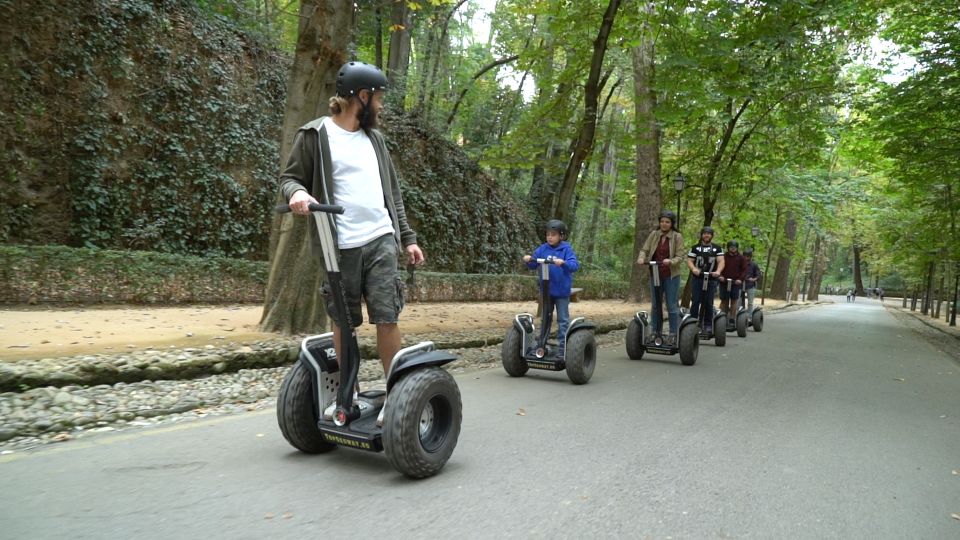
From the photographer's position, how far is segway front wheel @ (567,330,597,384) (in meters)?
6.87

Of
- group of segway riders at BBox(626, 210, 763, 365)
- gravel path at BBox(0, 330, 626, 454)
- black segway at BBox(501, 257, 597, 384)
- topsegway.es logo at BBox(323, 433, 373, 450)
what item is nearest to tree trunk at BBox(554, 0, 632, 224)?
group of segway riders at BBox(626, 210, 763, 365)

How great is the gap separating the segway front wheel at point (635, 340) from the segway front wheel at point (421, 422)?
610 centimetres

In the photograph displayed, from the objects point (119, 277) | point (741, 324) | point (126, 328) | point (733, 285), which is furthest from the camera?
point (733, 285)

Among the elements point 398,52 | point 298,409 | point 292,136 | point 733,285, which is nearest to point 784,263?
point 733,285

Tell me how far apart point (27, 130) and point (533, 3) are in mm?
13223

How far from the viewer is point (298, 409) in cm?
363

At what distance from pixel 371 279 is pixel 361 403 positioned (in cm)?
76

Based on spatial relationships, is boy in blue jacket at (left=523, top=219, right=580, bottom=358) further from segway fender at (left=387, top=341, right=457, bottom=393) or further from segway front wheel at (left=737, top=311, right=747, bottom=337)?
segway front wheel at (left=737, top=311, right=747, bottom=337)

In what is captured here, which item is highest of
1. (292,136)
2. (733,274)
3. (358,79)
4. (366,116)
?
(292,136)

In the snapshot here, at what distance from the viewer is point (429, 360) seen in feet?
11.6

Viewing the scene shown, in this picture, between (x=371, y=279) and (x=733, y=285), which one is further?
(x=733, y=285)

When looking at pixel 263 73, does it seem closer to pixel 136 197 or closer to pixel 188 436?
pixel 136 197

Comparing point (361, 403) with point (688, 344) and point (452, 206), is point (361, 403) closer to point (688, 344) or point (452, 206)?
point (688, 344)

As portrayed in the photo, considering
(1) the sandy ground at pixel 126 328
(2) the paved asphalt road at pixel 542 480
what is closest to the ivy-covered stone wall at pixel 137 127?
(1) the sandy ground at pixel 126 328
